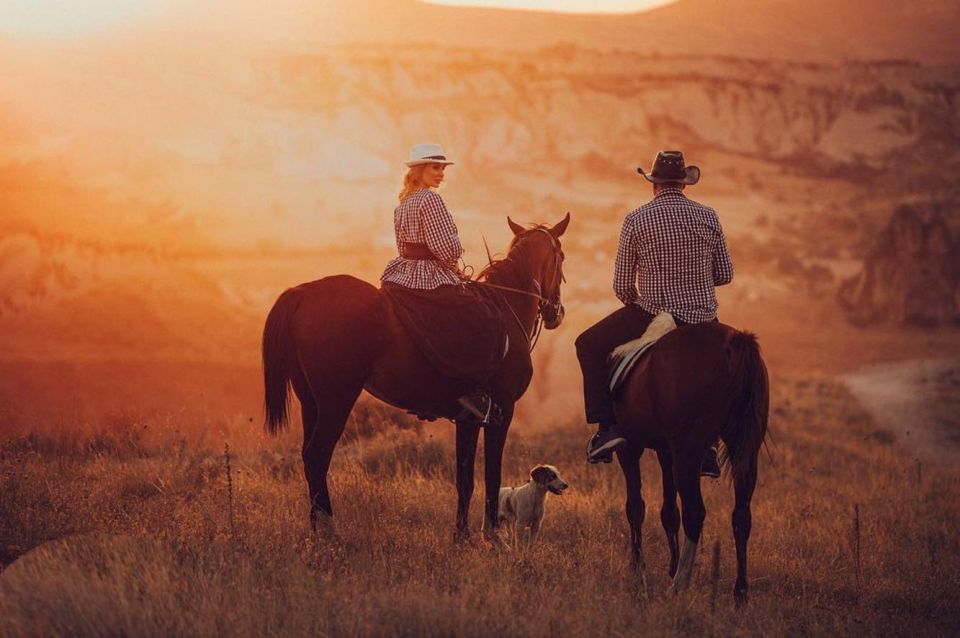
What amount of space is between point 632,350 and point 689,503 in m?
1.23

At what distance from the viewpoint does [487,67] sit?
104375 millimetres

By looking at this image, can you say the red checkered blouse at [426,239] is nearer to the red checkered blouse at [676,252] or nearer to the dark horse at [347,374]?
the dark horse at [347,374]

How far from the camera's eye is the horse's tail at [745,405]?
26.6 feet

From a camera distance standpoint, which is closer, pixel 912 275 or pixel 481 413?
pixel 481 413

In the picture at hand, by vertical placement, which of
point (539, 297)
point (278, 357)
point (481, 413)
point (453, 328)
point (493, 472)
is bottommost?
point (493, 472)

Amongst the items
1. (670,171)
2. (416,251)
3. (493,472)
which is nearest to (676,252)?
(670,171)

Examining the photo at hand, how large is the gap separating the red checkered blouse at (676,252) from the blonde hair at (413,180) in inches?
73.7

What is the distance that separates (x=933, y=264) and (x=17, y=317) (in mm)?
30127

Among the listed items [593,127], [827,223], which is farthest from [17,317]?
[593,127]

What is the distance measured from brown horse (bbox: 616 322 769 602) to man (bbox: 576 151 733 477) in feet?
1.47

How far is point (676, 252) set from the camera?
8672 mm

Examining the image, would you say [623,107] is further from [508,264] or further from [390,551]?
[390,551]

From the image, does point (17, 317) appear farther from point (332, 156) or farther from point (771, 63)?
point (771, 63)

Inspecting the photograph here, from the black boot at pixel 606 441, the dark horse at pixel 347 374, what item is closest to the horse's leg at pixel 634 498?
the black boot at pixel 606 441
